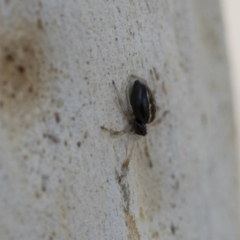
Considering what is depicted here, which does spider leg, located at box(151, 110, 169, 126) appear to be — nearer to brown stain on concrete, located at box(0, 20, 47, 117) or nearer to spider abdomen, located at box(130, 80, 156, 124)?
spider abdomen, located at box(130, 80, 156, 124)

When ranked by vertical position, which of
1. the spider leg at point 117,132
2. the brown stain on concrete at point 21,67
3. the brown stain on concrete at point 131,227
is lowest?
the brown stain on concrete at point 131,227

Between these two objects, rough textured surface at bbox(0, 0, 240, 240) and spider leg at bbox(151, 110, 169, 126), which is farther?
spider leg at bbox(151, 110, 169, 126)

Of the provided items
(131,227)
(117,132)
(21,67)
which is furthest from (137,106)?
(21,67)

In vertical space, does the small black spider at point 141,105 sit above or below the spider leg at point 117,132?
above

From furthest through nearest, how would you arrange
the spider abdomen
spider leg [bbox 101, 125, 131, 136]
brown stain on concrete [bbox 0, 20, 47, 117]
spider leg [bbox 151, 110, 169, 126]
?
1. spider leg [bbox 151, 110, 169, 126]
2. the spider abdomen
3. spider leg [bbox 101, 125, 131, 136]
4. brown stain on concrete [bbox 0, 20, 47, 117]

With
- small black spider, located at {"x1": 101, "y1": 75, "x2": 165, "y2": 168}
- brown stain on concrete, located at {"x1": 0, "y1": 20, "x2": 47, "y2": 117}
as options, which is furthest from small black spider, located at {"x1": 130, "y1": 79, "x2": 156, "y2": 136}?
brown stain on concrete, located at {"x1": 0, "y1": 20, "x2": 47, "y2": 117}

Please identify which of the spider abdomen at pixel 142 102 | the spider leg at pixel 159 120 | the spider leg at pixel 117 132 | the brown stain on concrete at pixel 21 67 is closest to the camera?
the brown stain on concrete at pixel 21 67

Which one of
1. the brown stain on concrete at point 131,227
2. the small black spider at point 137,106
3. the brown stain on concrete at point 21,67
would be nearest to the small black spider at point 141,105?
the small black spider at point 137,106

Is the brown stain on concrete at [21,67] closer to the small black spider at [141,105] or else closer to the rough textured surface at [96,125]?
the rough textured surface at [96,125]

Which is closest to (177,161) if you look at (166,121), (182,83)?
(166,121)
